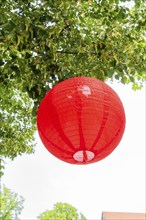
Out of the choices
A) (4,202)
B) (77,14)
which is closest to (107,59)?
(77,14)

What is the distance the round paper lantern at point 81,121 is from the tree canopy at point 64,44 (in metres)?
1.43

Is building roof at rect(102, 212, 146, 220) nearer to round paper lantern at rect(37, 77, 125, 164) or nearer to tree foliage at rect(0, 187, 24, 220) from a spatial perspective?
tree foliage at rect(0, 187, 24, 220)

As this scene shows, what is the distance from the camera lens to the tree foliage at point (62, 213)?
19998 mm

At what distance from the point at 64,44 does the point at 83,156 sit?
7.78 ft

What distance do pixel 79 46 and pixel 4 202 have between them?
14.7 m

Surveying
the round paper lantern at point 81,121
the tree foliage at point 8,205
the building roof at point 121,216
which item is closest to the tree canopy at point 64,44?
the round paper lantern at point 81,121

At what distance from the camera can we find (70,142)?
247 cm

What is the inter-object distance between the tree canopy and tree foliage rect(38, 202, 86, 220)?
16.4 meters

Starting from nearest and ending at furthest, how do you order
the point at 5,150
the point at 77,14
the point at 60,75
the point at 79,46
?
the point at 60,75 → the point at 79,46 → the point at 77,14 → the point at 5,150

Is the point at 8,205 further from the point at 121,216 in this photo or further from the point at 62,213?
the point at 121,216

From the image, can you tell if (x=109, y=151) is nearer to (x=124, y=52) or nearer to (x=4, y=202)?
(x=124, y=52)

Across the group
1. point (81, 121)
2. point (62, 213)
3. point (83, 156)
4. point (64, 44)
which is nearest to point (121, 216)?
point (62, 213)

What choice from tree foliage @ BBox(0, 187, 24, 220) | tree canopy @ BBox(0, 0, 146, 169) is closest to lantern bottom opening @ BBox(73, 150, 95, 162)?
tree canopy @ BBox(0, 0, 146, 169)

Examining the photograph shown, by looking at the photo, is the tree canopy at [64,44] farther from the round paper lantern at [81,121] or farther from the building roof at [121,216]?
the building roof at [121,216]
